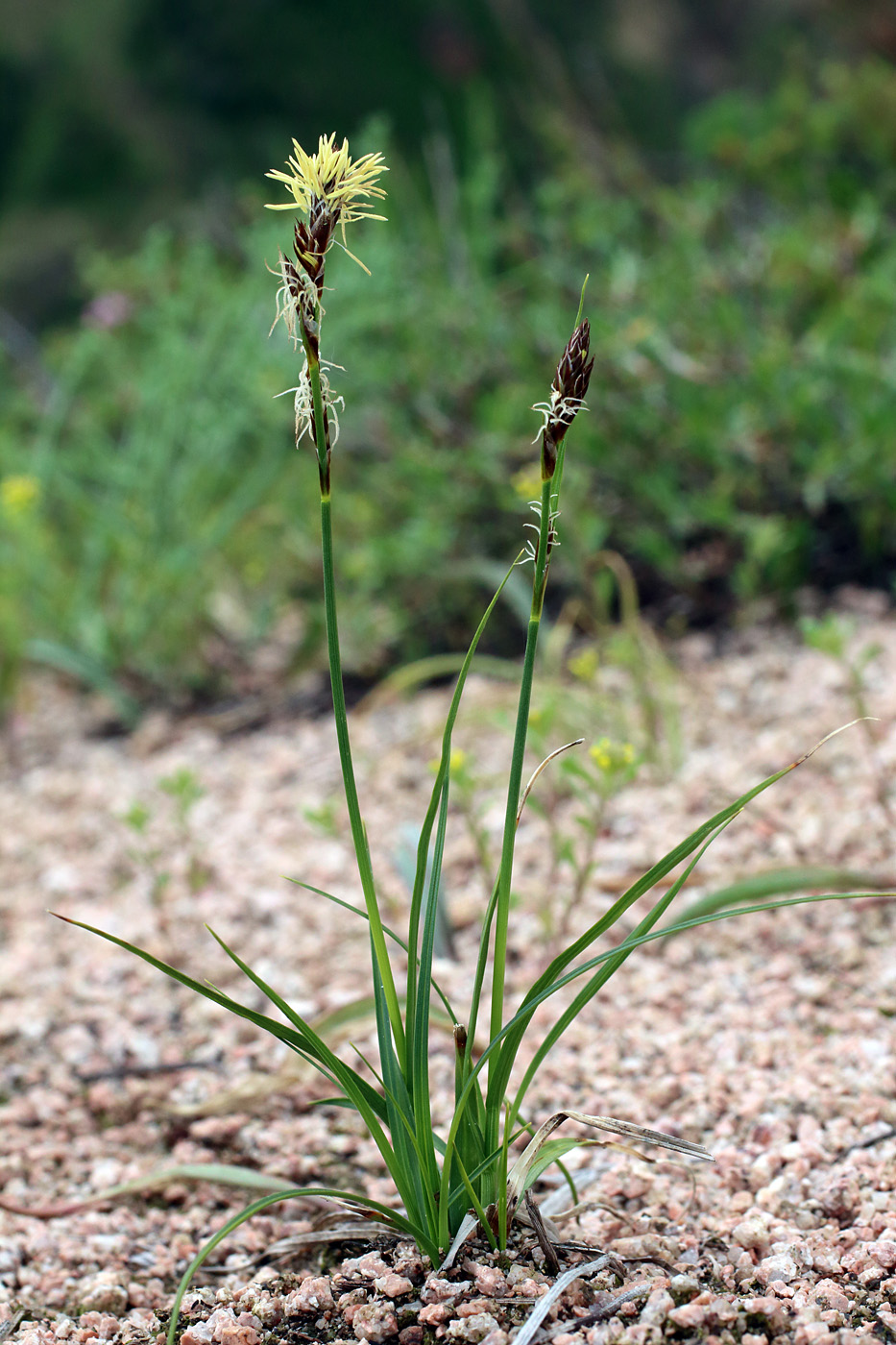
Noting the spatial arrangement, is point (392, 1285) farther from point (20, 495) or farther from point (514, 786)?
point (20, 495)

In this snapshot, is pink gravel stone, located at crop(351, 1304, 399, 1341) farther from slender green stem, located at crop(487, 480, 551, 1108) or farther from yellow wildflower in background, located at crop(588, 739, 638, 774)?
yellow wildflower in background, located at crop(588, 739, 638, 774)

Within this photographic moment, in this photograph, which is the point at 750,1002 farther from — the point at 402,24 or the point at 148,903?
the point at 402,24

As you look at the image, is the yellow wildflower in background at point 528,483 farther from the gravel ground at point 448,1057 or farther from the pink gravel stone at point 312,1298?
the pink gravel stone at point 312,1298

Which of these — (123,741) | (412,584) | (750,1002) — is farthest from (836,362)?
(123,741)

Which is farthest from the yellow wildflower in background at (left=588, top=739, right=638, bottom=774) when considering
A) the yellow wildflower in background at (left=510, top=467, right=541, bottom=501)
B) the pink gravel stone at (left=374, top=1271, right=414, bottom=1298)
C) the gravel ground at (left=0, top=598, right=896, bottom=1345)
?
the pink gravel stone at (left=374, top=1271, right=414, bottom=1298)

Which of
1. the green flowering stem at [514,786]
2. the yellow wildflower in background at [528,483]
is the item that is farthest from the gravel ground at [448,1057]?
the yellow wildflower in background at [528,483]

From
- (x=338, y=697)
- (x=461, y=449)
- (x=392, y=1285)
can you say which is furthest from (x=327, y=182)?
(x=461, y=449)
